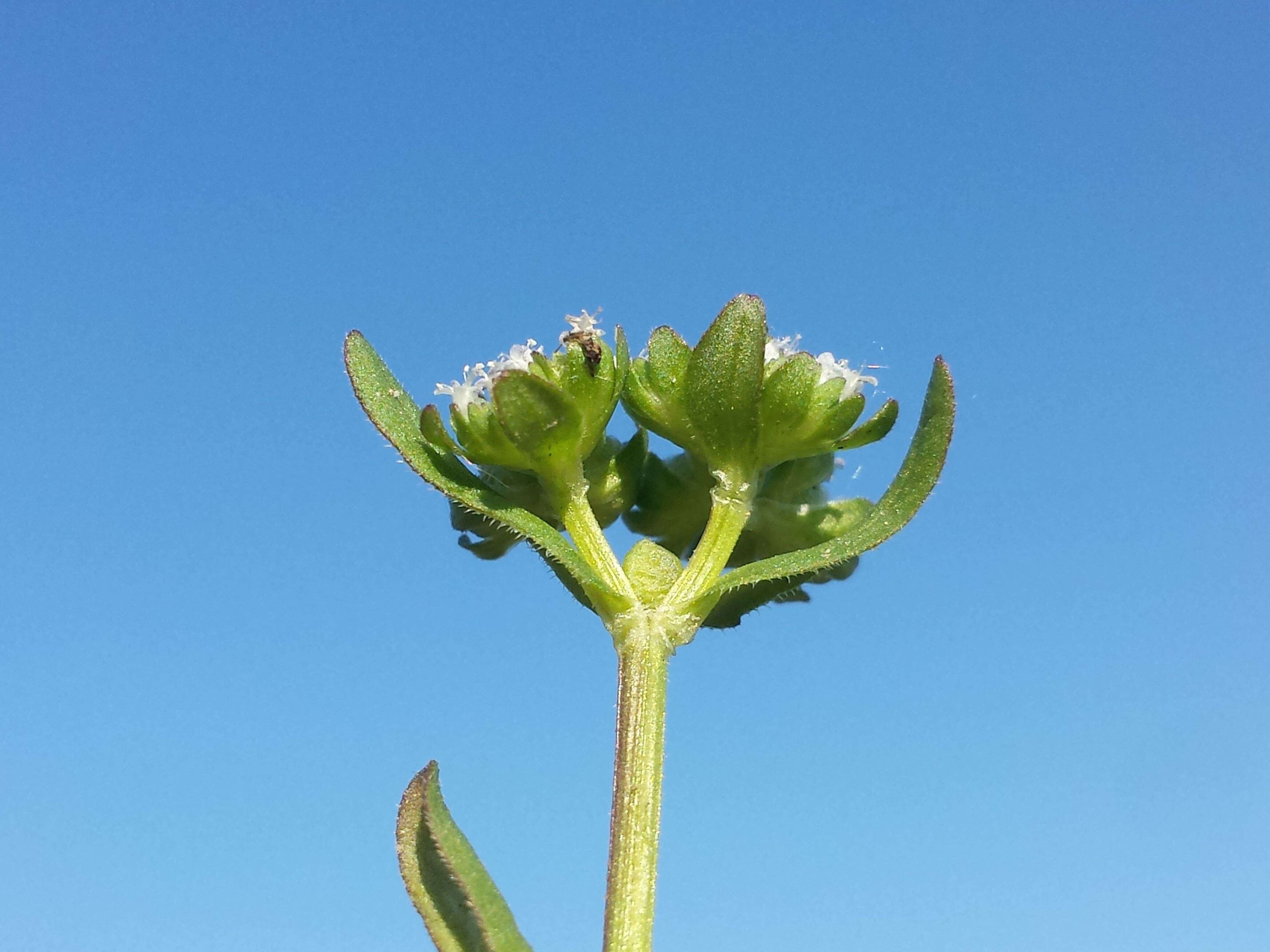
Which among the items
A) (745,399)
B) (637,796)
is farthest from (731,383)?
(637,796)

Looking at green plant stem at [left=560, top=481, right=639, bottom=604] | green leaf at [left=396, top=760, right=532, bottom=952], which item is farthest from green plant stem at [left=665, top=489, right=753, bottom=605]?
green leaf at [left=396, top=760, right=532, bottom=952]

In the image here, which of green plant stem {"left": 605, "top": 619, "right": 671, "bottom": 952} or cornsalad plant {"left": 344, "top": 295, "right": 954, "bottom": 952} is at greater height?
cornsalad plant {"left": 344, "top": 295, "right": 954, "bottom": 952}

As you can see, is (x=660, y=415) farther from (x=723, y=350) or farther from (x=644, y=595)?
(x=644, y=595)

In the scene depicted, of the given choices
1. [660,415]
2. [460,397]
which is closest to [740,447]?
[660,415]

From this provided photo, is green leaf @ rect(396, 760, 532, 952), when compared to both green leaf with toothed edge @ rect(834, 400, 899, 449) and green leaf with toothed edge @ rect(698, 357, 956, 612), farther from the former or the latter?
green leaf with toothed edge @ rect(834, 400, 899, 449)

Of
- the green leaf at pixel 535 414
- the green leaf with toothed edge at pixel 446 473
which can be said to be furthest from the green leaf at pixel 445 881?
the green leaf at pixel 535 414

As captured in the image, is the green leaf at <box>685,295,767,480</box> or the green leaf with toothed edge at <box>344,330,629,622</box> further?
the green leaf at <box>685,295,767,480</box>

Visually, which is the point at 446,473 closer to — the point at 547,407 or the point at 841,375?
the point at 547,407

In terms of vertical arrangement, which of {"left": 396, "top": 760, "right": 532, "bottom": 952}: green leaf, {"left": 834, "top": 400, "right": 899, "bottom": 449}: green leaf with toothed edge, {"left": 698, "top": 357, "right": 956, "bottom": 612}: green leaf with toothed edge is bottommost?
{"left": 396, "top": 760, "right": 532, "bottom": 952}: green leaf
